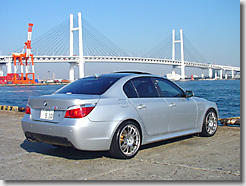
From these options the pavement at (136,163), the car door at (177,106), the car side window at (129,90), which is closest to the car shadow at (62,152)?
the pavement at (136,163)

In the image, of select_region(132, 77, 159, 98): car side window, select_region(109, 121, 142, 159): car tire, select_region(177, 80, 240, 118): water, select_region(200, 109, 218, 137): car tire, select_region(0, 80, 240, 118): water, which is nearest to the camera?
select_region(109, 121, 142, 159): car tire

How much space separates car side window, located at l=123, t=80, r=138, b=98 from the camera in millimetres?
4767

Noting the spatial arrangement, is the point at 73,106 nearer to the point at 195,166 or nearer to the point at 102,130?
the point at 102,130

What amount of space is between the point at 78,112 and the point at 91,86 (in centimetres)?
84

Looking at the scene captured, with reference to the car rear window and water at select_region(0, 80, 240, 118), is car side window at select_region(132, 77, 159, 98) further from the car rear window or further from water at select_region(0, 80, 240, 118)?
water at select_region(0, 80, 240, 118)

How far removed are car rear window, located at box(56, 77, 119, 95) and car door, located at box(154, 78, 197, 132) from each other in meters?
0.96

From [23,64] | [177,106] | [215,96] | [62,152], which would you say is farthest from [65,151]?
[23,64]

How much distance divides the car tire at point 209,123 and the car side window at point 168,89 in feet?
2.65

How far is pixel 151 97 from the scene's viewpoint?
505 centimetres

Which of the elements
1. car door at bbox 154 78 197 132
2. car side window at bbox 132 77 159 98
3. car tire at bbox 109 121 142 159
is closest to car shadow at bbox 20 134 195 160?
car tire at bbox 109 121 142 159

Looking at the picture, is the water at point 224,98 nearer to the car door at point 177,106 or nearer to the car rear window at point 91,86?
the car door at point 177,106

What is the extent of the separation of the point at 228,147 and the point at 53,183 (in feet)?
9.69

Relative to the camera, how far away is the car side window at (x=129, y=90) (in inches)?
188

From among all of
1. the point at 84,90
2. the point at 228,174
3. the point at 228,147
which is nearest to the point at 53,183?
the point at 84,90
